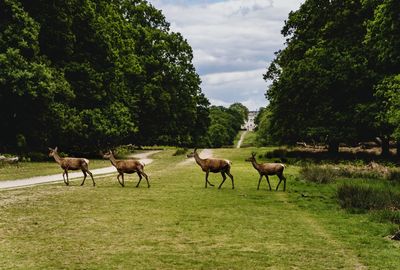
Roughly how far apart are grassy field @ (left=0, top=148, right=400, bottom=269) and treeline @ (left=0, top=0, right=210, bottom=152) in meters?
16.8

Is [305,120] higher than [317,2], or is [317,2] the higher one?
[317,2]

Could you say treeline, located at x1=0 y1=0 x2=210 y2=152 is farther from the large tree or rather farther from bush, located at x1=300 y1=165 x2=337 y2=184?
bush, located at x1=300 y1=165 x2=337 y2=184

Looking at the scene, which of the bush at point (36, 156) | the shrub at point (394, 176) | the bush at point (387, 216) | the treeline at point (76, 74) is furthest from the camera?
the bush at point (36, 156)

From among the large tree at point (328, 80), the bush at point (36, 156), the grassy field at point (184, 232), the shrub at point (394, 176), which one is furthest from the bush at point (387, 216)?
the bush at point (36, 156)

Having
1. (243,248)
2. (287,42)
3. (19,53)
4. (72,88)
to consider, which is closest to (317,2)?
(287,42)

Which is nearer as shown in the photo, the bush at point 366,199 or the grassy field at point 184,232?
the grassy field at point 184,232

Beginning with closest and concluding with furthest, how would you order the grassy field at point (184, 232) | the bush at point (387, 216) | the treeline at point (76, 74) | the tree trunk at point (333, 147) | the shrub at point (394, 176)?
the grassy field at point (184, 232), the bush at point (387, 216), the shrub at point (394, 176), the treeline at point (76, 74), the tree trunk at point (333, 147)

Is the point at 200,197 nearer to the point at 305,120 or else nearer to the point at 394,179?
the point at 394,179

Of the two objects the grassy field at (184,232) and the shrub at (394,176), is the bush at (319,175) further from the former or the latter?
the grassy field at (184,232)

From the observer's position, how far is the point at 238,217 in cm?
1438

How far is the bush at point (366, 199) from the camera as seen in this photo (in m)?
16.6

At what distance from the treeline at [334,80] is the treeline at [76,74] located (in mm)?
15647

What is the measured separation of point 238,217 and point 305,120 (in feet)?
100

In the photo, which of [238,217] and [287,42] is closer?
[238,217]
